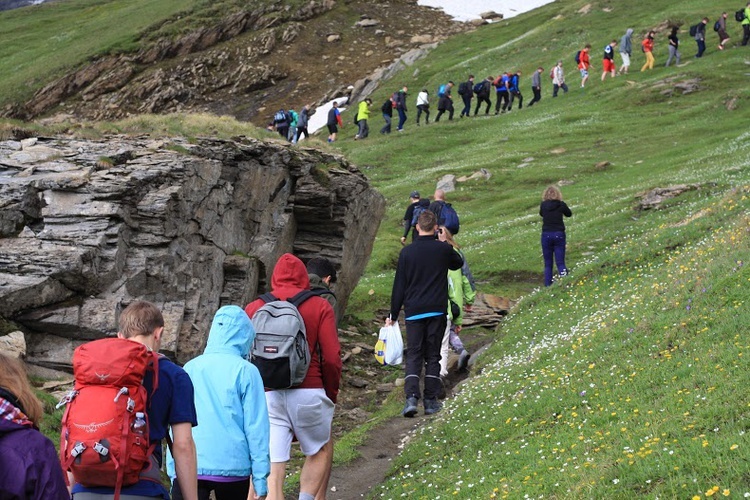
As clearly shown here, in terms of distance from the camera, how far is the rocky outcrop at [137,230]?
1644cm

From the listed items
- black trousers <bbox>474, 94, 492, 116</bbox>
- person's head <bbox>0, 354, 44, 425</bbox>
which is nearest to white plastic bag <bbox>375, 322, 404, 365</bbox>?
person's head <bbox>0, 354, 44, 425</bbox>

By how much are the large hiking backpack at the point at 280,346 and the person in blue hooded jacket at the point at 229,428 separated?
1.11 m

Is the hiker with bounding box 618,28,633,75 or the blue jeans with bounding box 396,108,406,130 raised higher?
the hiker with bounding box 618,28,633,75

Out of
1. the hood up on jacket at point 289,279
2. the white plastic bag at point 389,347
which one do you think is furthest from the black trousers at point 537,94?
the hood up on jacket at point 289,279

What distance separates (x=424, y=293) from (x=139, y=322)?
8.05 m

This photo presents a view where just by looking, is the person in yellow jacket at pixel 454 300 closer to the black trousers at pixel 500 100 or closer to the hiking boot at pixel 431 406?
the hiking boot at pixel 431 406

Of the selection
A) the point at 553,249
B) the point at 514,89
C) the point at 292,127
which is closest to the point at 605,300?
the point at 553,249

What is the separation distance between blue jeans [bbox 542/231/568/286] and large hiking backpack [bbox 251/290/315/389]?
1472 cm

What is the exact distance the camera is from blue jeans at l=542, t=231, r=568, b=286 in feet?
78.8

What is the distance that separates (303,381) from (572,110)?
53.2 m

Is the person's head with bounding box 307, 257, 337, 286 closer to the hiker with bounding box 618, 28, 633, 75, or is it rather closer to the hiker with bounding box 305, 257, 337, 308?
the hiker with bounding box 305, 257, 337, 308

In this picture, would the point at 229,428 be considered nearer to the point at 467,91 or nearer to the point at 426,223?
the point at 426,223

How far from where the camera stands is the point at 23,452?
5609mm

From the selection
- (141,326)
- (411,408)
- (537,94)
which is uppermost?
(141,326)
